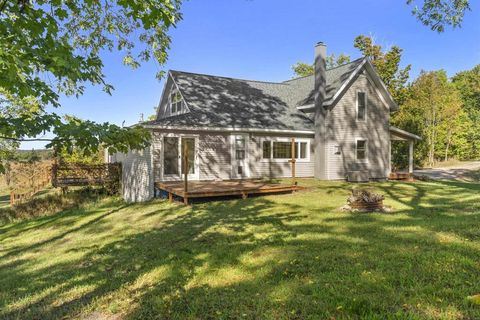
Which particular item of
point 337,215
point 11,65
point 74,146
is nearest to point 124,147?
point 74,146

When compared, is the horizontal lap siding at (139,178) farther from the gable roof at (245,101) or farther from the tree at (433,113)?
the tree at (433,113)

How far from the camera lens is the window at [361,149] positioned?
1906 cm

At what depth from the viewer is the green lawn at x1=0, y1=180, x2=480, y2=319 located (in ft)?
11.9

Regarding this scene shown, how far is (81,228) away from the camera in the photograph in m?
9.78

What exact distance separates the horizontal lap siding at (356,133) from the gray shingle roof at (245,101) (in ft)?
3.69

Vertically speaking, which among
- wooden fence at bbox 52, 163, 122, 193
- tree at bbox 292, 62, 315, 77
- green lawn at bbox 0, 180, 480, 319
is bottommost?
green lawn at bbox 0, 180, 480, 319

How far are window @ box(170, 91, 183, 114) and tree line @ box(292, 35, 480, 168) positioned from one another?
16.0 meters

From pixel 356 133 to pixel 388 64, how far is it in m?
12.7

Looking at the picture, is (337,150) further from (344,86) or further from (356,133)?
(344,86)

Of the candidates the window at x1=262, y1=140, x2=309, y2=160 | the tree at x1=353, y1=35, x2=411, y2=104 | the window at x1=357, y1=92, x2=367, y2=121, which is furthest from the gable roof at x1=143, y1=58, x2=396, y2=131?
the tree at x1=353, y1=35, x2=411, y2=104

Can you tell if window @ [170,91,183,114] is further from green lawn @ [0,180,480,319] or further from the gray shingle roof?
green lawn @ [0,180,480,319]

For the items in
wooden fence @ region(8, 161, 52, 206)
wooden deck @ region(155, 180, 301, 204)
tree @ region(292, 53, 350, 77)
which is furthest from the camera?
tree @ region(292, 53, 350, 77)

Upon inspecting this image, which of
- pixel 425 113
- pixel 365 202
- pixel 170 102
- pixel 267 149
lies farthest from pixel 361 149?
pixel 425 113

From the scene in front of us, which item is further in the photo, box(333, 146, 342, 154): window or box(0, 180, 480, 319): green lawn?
box(333, 146, 342, 154): window
